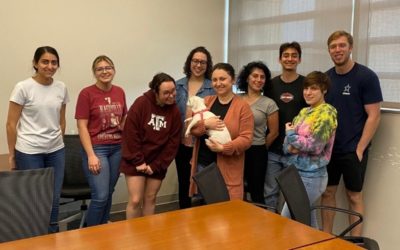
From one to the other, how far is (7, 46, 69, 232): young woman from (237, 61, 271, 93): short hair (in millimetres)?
1468

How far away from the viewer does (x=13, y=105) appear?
8.89 feet

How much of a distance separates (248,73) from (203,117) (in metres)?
0.64

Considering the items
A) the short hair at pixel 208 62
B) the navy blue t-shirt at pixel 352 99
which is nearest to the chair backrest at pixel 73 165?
the short hair at pixel 208 62

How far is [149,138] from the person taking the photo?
110 inches

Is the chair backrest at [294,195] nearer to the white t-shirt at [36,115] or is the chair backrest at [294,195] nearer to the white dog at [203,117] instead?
the white dog at [203,117]

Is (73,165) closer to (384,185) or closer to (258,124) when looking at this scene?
(258,124)

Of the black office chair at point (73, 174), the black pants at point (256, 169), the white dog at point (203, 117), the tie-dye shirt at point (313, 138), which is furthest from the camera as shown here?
the black office chair at point (73, 174)

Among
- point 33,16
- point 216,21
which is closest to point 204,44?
point 216,21

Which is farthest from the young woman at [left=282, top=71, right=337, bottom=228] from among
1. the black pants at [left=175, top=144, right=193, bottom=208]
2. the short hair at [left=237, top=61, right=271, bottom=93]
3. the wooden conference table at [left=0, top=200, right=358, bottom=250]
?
the black pants at [left=175, top=144, right=193, bottom=208]

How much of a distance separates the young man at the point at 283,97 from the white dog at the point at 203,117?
0.56m

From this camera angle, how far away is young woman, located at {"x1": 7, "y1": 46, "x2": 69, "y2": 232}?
2.73 meters

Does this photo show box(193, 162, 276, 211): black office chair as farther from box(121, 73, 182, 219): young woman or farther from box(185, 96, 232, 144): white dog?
box(121, 73, 182, 219): young woman

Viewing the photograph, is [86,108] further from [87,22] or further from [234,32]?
[234,32]

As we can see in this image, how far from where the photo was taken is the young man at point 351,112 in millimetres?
2768
